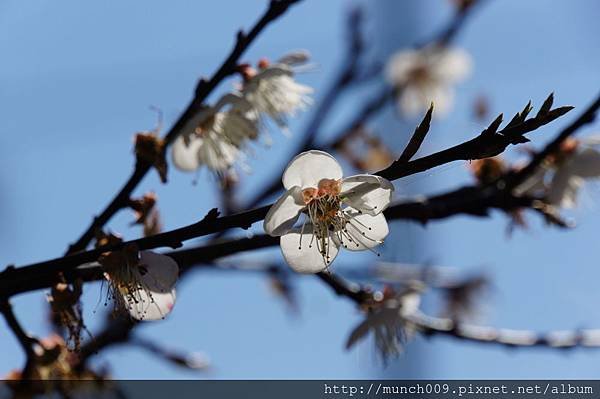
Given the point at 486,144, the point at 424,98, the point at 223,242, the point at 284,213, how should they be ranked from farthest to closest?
1. the point at 424,98
2. the point at 223,242
3. the point at 284,213
4. the point at 486,144

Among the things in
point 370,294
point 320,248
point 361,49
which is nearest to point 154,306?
point 320,248

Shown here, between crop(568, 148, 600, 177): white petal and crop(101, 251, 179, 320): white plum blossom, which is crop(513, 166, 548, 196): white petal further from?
crop(101, 251, 179, 320): white plum blossom

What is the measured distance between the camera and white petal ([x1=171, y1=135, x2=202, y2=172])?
1952 millimetres

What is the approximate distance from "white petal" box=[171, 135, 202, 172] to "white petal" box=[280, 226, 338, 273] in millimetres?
640

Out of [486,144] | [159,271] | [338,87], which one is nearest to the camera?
[486,144]

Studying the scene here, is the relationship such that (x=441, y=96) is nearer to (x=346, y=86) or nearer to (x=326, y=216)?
(x=346, y=86)

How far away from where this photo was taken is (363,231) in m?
1.45

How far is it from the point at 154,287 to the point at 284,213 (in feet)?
1.03

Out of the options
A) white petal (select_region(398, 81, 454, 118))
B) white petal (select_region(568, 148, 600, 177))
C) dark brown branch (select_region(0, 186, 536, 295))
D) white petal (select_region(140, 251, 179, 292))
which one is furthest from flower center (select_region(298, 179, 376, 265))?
white petal (select_region(398, 81, 454, 118))

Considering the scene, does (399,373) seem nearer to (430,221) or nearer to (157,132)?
(430,221)

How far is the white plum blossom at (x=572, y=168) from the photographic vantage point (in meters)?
1.92

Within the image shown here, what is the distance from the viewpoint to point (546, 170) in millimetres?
1961

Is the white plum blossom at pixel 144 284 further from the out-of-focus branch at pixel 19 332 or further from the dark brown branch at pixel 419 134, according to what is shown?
the dark brown branch at pixel 419 134

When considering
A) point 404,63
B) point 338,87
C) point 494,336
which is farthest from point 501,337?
point 404,63
